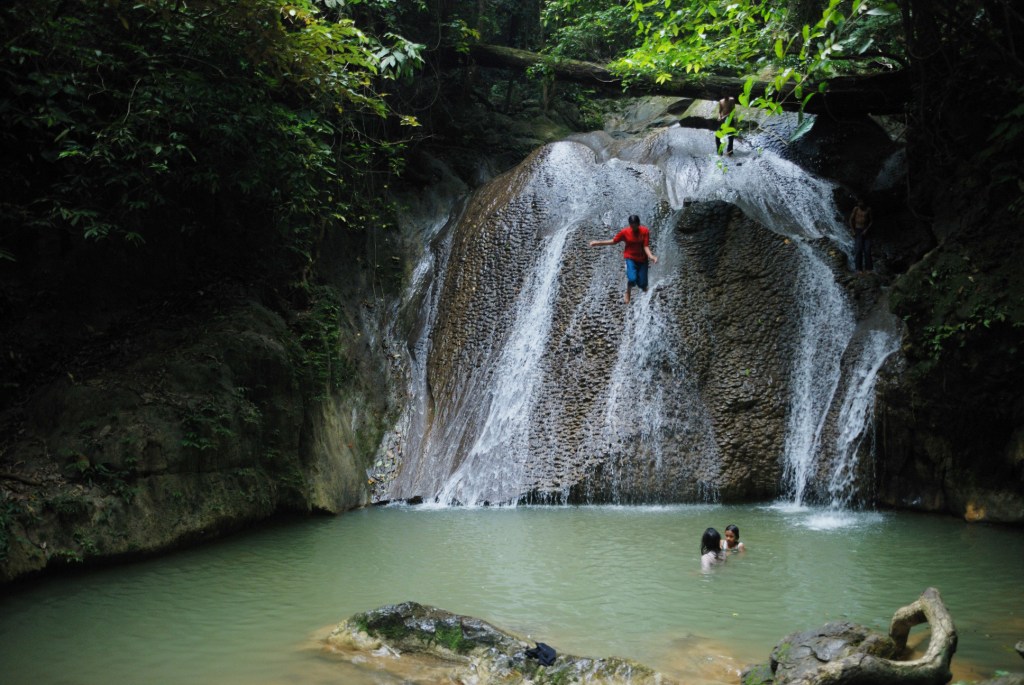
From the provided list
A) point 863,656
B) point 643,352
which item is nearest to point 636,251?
point 643,352

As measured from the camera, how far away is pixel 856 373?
9.59 metres

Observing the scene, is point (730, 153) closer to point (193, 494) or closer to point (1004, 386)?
point (1004, 386)

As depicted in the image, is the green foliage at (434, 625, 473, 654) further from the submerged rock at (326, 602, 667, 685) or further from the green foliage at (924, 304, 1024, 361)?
the green foliage at (924, 304, 1024, 361)

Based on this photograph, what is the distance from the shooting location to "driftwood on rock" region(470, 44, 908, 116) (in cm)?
1077

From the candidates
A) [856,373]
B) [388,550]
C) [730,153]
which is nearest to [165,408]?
[388,550]

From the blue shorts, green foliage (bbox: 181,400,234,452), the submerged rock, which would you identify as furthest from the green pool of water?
the blue shorts

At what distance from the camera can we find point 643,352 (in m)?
10.4

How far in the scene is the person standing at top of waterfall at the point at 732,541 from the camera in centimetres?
677

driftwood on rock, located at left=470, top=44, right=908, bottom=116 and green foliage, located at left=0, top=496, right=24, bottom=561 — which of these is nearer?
green foliage, located at left=0, top=496, right=24, bottom=561

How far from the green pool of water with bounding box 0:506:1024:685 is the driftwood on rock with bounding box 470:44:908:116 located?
5.89 m

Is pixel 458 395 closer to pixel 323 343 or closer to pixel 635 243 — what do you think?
pixel 323 343

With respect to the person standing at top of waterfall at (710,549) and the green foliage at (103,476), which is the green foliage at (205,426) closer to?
the green foliage at (103,476)

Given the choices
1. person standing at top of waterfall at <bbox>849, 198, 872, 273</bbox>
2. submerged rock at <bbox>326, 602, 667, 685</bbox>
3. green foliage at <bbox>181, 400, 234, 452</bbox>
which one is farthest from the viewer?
person standing at top of waterfall at <bbox>849, 198, 872, 273</bbox>

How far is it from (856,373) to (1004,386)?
71.1 inches
